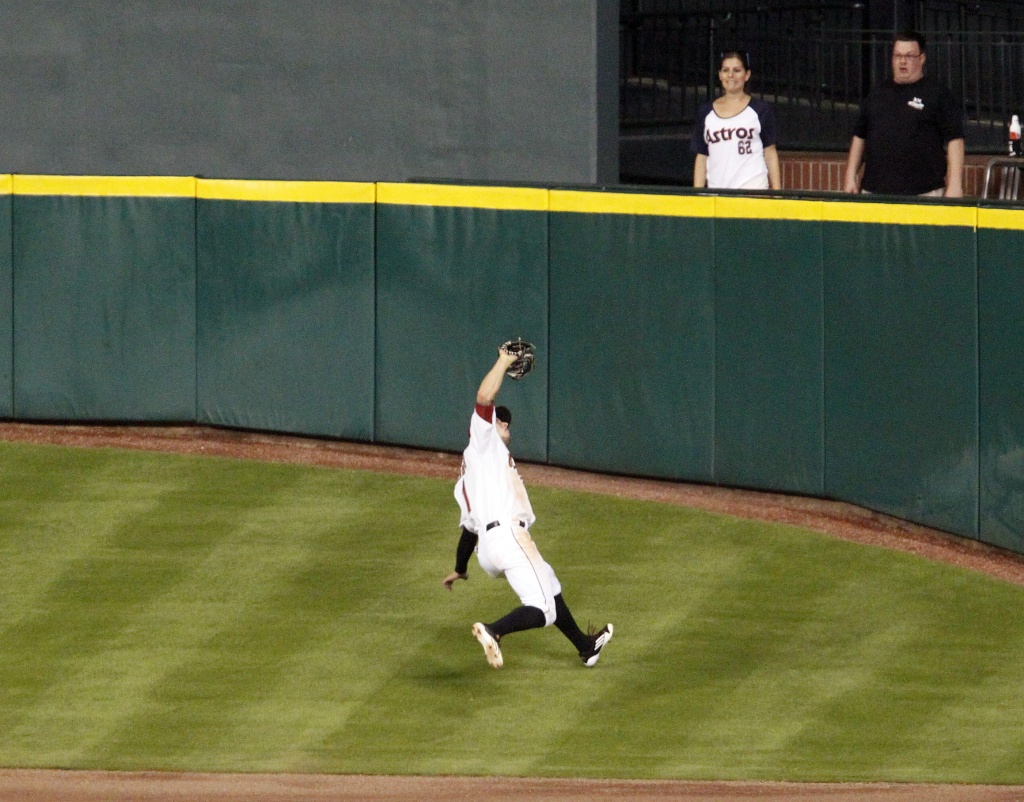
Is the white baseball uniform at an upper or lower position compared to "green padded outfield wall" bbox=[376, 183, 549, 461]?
lower

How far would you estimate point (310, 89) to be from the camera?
1911 centimetres

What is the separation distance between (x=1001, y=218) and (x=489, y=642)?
14.6 ft

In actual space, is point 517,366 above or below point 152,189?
below

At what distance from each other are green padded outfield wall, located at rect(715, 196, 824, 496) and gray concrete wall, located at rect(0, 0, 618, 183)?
4.08 m

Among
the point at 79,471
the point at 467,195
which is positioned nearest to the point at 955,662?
the point at 467,195

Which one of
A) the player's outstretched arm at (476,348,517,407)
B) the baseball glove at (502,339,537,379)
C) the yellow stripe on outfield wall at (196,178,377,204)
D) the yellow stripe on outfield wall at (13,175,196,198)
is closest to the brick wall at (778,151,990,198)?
the yellow stripe on outfield wall at (196,178,377,204)

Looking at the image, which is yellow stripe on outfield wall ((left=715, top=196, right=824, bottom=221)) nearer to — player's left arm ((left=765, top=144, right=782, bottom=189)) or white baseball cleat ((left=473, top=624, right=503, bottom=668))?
player's left arm ((left=765, top=144, right=782, bottom=189))

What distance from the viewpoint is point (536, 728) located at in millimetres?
10766

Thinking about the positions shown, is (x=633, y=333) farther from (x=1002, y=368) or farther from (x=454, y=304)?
(x=1002, y=368)

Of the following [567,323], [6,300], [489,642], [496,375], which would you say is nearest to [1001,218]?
[567,323]

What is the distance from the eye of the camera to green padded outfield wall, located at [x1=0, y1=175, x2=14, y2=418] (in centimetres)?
1673

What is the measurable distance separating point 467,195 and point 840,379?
3.13 m

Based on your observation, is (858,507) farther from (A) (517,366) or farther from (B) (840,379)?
(A) (517,366)

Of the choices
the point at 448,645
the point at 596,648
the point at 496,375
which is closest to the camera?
the point at 496,375
